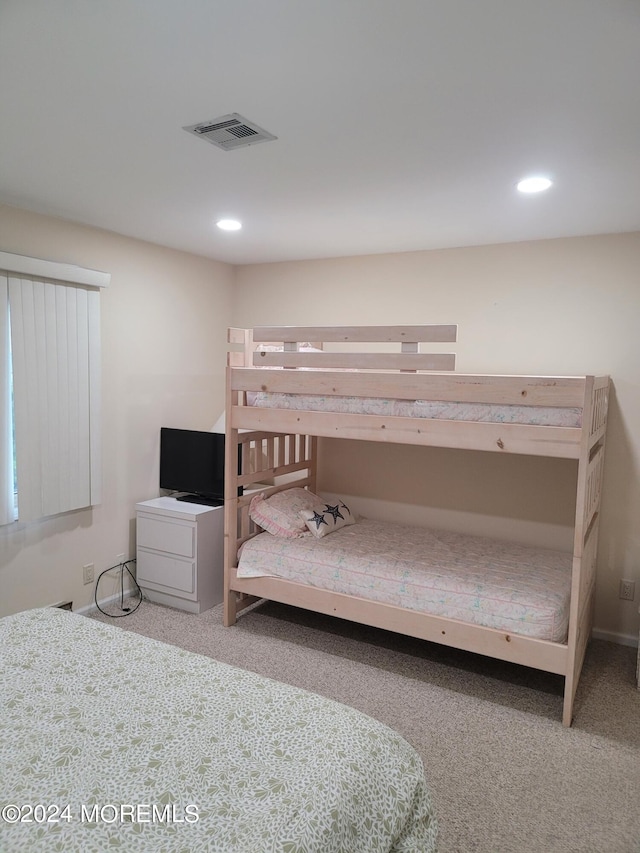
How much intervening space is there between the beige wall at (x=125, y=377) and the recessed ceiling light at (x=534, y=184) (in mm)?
2476

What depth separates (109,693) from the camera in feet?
5.58

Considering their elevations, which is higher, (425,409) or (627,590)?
(425,409)

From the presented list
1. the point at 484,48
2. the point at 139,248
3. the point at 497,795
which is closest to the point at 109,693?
the point at 497,795

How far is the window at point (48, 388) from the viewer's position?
9.88 ft

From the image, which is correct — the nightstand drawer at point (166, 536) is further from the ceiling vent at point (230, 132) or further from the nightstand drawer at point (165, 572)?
the ceiling vent at point (230, 132)

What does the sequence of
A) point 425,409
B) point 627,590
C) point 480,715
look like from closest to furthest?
point 480,715 → point 425,409 → point 627,590

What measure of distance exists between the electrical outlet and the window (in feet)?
10.7

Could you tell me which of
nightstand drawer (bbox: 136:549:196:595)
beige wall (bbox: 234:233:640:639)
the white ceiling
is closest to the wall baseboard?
beige wall (bbox: 234:233:640:639)

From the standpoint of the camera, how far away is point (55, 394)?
3.25 meters

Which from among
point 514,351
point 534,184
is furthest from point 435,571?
point 534,184

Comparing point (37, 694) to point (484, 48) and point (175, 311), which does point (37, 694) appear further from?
point (175, 311)

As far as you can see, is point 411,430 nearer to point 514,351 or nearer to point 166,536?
point 514,351

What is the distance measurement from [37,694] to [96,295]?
95.8 inches

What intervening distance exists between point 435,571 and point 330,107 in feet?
7.18
